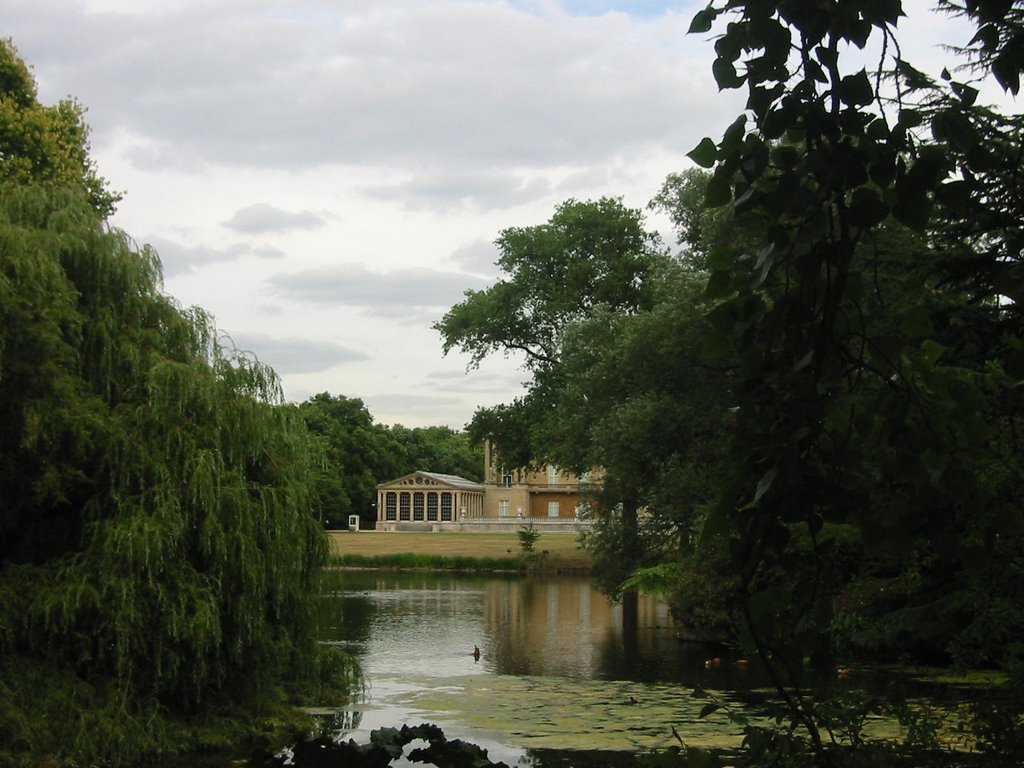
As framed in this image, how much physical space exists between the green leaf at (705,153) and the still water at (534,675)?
2.48m

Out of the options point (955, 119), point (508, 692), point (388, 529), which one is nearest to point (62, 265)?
point (508, 692)

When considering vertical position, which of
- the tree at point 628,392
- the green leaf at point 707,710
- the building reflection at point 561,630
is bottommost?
the building reflection at point 561,630

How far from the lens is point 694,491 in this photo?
2219 centimetres

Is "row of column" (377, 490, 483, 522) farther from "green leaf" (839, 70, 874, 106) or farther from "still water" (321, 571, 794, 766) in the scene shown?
"green leaf" (839, 70, 874, 106)

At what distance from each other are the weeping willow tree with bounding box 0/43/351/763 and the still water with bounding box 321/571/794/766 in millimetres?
1715

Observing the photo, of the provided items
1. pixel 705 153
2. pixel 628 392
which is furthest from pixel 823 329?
pixel 628 392

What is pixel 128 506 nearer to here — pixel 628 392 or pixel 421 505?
pixel 628 392

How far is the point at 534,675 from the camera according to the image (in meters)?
19.0

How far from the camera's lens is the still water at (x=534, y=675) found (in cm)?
1326

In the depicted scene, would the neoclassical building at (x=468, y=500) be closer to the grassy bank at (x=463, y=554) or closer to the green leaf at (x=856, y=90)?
the grassy bank at (x=463, y=554)

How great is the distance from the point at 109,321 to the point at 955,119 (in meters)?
11.7

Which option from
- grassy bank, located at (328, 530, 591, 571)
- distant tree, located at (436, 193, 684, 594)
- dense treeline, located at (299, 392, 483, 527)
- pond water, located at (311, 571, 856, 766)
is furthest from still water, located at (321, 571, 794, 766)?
dense treeline, located at (299, 392, 483, 527)

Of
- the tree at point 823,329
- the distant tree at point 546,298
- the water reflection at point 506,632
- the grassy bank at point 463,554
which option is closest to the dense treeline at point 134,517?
the water reflection at point 506,632

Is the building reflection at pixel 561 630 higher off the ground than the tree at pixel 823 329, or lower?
lower
